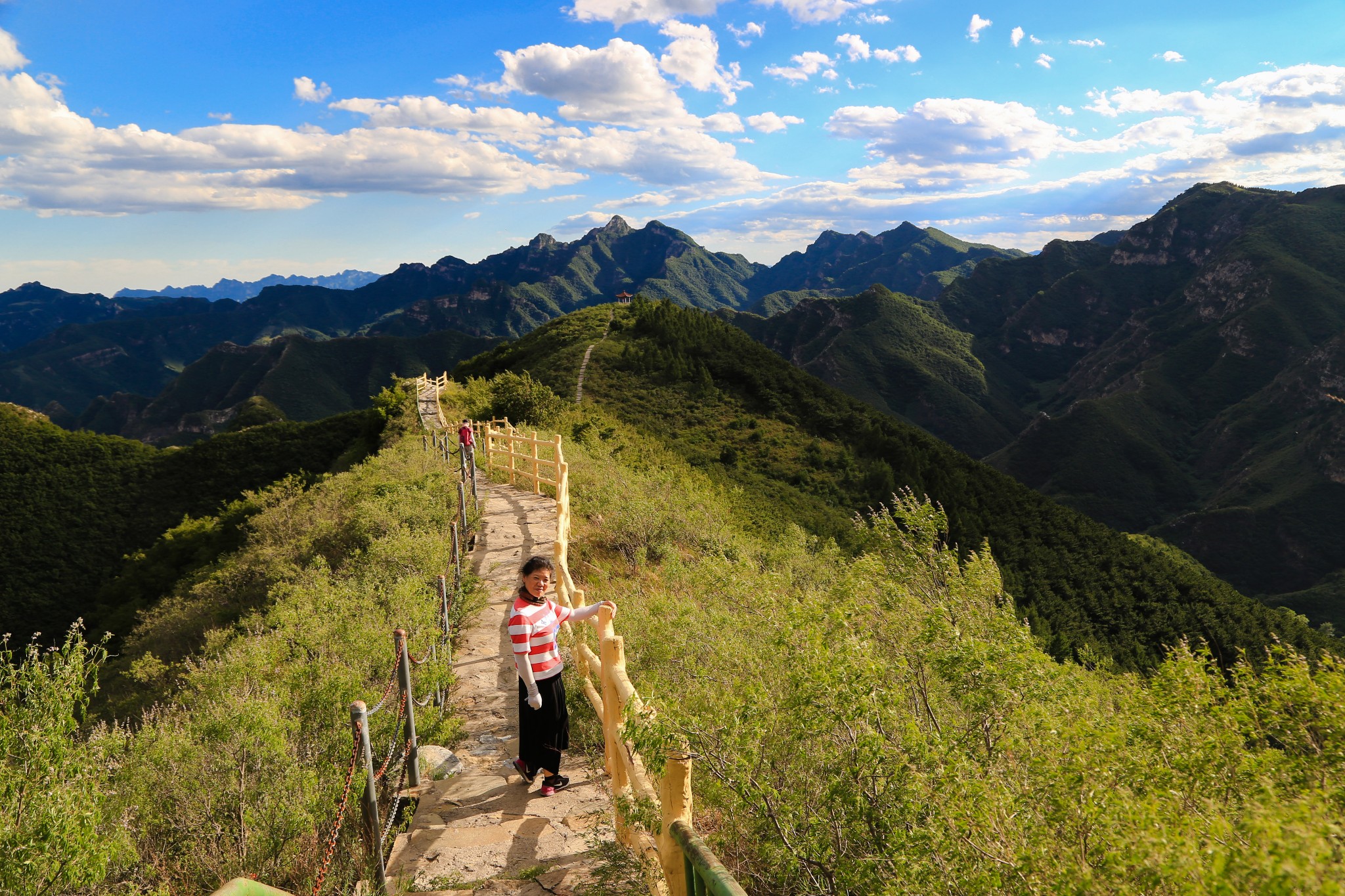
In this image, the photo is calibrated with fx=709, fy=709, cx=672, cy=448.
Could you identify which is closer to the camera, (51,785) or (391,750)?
(51,785)

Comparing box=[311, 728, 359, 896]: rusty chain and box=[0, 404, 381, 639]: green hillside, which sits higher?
box=[311, 728, 359, 896]: rusty chain

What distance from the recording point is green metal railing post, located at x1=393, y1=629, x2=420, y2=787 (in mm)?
5277

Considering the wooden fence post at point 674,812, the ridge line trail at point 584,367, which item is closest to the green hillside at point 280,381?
the ridge line trail at point 584,367

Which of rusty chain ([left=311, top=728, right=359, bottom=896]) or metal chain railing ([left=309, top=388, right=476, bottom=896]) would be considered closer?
rusty chain ([left=311, top=728, right=359, bottom=896])

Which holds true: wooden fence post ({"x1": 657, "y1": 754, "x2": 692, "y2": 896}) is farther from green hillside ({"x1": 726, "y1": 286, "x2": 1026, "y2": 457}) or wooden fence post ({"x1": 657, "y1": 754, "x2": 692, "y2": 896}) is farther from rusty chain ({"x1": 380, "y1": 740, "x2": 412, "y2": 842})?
green hillside ({"x1": 726, "y1": 286, "x2": 1026, "y2": 457})

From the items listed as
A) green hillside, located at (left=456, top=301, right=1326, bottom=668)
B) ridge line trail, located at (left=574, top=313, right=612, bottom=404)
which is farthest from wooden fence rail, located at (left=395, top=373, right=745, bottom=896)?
ridge line trail, located at (left=574, top=313, right=612, bottom=404)

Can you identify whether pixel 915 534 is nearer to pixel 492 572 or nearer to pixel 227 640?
pixel 492 572

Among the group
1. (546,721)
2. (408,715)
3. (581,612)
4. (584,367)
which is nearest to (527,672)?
(546,721)

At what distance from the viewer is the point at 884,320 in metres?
170

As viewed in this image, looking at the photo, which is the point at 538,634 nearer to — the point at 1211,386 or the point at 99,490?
the point at 99,490

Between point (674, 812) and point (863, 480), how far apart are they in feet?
142

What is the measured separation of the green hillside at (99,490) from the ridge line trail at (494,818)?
34.5m

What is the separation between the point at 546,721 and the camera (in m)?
5.30

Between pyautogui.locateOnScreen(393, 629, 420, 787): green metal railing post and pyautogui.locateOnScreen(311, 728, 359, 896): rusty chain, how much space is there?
0.39 metres
